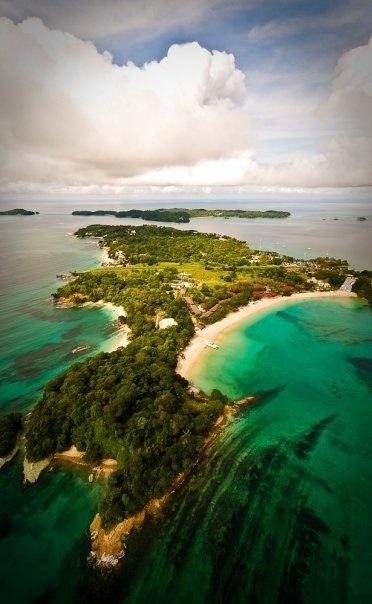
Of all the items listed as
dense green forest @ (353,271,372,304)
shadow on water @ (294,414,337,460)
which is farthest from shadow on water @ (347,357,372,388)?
dense green forest @ (353,271,372,304)

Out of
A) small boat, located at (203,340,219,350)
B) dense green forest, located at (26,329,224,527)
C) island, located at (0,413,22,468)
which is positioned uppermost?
dense green forest, located at (26,329,224,527)

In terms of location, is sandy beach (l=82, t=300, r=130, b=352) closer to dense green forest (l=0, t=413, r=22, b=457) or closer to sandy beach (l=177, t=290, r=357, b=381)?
Result: sandy beach (l=177, t=290, r=357, b=381)

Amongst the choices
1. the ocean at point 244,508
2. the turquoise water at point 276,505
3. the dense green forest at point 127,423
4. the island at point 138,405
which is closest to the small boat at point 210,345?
the island at point 138,405

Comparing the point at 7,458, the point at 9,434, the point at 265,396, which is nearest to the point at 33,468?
the point at 7,458

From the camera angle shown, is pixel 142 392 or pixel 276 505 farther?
pixel 142 392

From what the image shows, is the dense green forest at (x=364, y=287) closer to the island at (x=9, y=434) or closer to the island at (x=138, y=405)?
the island at (x=138, y=405)

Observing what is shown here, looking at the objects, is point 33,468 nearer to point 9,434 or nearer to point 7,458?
point 7,458
